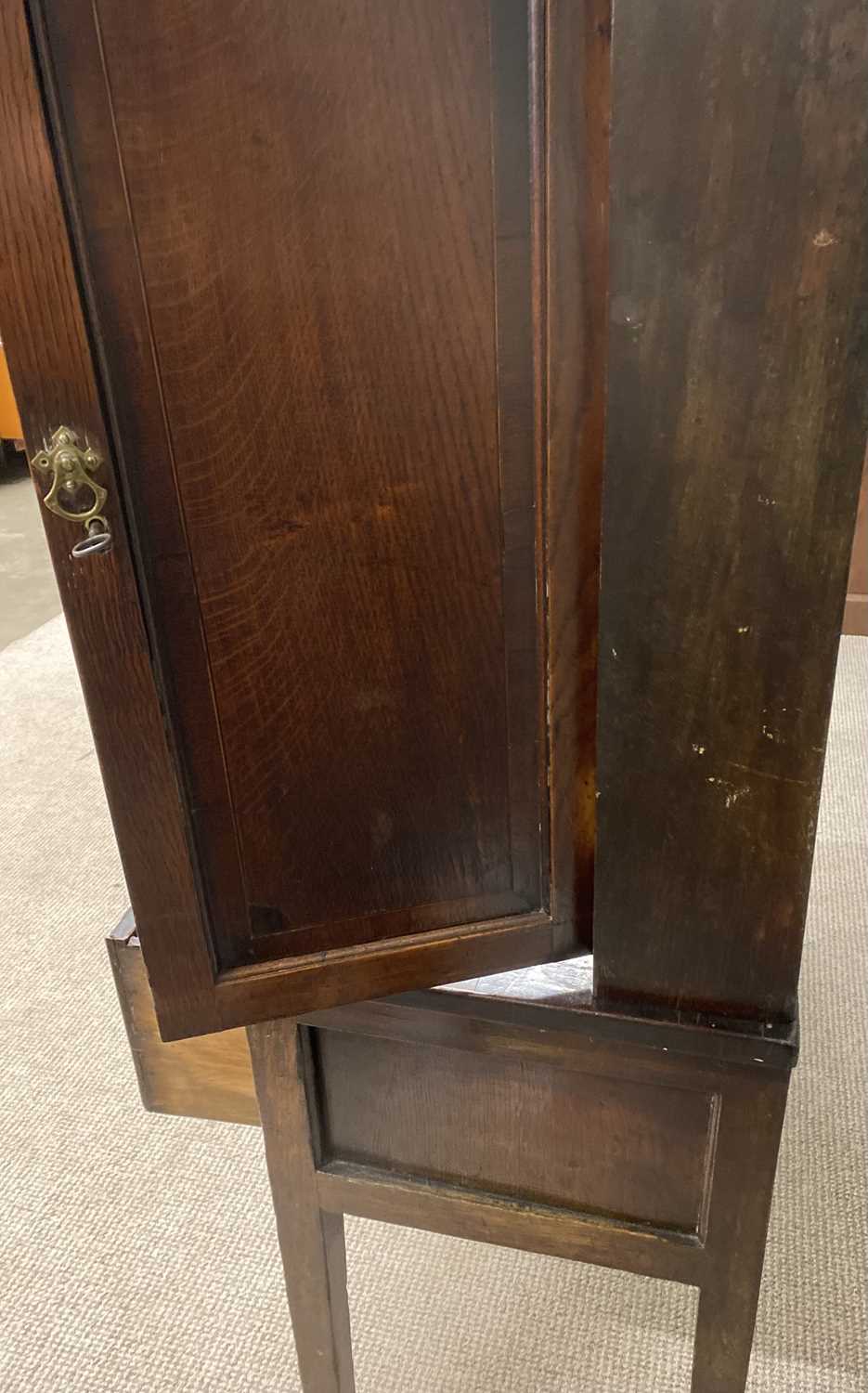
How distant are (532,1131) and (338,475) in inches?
19.1

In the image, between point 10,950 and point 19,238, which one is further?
point 10,950

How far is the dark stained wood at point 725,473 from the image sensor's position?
429mm

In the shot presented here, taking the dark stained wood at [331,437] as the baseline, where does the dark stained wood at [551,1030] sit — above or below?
below

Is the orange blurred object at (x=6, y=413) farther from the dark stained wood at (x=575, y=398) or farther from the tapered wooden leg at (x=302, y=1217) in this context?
the dark stained wood at (x=575, y=398)

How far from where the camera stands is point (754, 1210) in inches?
27.6

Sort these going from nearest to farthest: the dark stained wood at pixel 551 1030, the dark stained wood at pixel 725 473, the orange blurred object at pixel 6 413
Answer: the dark stained wood at pixel 725 473 < the dark stained wood at pixel 551 1030 < the orange blurred object at pixel 6 413

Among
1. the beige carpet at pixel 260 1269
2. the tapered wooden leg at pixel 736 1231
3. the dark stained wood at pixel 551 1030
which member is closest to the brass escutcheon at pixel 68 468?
the dark stained wood at pixel 551 1030

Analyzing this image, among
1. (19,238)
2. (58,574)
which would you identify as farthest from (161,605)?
(19,238)

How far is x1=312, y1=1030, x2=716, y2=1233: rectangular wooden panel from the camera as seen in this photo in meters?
0.71

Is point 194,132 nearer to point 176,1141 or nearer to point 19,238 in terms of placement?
point 19,238

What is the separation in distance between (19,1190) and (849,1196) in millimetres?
951

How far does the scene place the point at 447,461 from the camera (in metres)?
0.53

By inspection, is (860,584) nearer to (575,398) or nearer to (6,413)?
(575,398)

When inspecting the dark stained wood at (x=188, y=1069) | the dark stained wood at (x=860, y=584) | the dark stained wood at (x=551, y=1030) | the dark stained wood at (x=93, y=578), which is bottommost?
the dark stained wood at (x=860, y=584)
